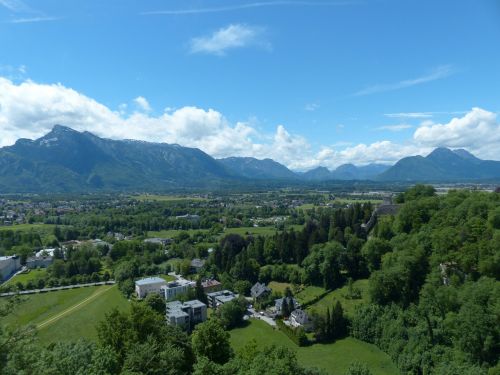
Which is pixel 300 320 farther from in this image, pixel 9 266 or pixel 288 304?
pixel 9 266

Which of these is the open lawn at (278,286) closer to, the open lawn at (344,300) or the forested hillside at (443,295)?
the open lawn at (344,300)

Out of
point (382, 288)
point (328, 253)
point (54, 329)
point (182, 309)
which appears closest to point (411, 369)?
point (382, 288)

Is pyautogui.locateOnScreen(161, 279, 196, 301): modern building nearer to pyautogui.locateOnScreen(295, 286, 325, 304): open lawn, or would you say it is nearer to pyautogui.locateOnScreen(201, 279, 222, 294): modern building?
pyautogui.locateOnScreen(201, 279, 222, 294): modern building

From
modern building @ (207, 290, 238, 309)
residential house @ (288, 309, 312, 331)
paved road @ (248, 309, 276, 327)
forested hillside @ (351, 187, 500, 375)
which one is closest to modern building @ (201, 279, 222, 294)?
modern building @ (207, 290, 238, 309)

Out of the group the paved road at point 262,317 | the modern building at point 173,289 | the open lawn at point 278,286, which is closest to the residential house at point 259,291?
the open lawn at point 278,286

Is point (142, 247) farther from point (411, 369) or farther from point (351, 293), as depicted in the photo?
point (411, 369)
